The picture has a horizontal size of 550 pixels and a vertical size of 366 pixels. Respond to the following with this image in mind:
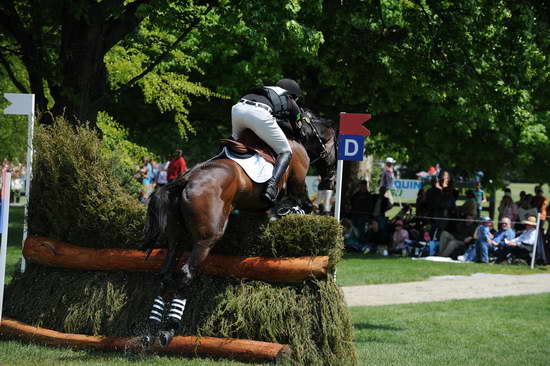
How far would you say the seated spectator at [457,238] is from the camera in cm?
2106

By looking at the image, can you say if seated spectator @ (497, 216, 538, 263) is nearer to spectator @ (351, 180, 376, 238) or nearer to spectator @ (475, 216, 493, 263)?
spectator @ (475, 216, 493, 263)

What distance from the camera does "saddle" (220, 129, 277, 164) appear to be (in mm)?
7895

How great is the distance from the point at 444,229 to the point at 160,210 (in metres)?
15.3

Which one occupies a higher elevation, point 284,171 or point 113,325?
point 284,171

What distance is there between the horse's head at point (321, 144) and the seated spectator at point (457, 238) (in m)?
12.6

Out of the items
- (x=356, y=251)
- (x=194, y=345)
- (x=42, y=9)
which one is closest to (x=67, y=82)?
(x=42, y=9)

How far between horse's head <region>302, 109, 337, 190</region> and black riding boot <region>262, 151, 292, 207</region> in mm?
879

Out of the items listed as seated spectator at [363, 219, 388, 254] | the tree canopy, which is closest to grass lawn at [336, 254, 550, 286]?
seated spectator at [363, 219, 388, 254]

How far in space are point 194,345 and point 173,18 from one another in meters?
5.72

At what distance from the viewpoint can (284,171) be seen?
26.0 ft

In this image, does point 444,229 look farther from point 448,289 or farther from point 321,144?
point 321,144

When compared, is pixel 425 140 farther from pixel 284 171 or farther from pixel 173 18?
pixel 284 171

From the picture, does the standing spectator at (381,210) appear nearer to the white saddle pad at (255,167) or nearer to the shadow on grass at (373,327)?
the shadow on grass at (373,327)

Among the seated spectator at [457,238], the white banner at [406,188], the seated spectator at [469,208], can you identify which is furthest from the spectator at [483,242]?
the white banner at [406,188]
